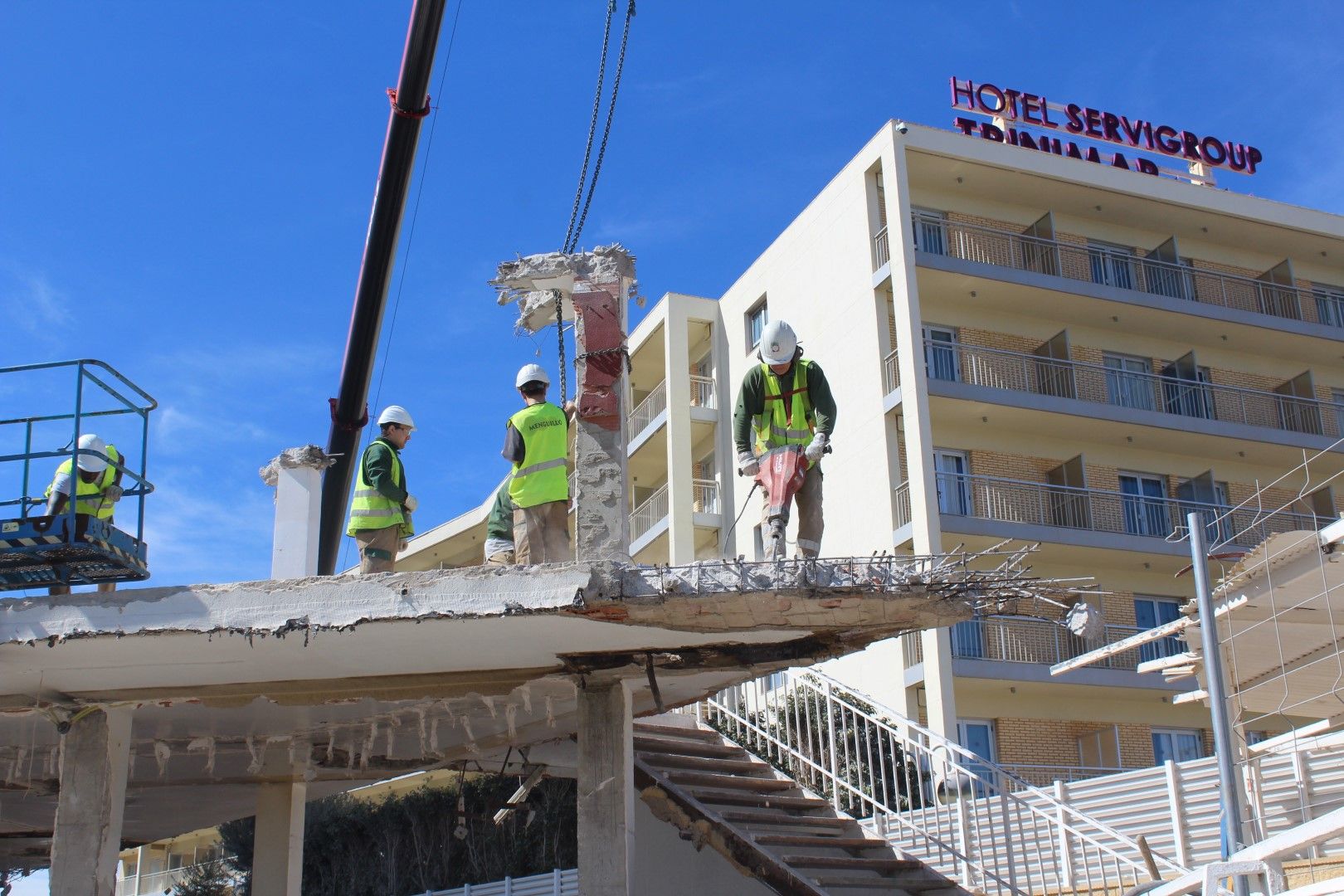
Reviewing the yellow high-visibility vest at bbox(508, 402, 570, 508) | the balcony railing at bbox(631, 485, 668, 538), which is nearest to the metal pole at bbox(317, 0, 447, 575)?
the yellow high-visibility vest at bbox(508, 402, 570, 508)

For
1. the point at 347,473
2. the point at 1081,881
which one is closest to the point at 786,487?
the point at 1081,881

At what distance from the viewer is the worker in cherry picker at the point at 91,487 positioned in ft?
35.3

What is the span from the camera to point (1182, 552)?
29.4 meters

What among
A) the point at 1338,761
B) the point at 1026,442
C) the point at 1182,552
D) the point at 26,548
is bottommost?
the point at 1338,761

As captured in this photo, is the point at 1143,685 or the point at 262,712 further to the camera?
the point at 1143,685

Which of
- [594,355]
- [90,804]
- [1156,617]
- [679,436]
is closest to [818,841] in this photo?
[594,355]

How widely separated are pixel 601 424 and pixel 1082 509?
70.5 ft

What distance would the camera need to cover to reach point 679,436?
3475 cm

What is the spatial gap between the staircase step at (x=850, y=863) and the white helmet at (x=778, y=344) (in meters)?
3.93

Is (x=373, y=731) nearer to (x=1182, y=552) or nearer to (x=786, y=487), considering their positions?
(x=786, y=487)

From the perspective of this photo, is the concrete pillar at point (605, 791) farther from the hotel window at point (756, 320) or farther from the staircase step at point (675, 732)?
the hotel window at point (756, 320)

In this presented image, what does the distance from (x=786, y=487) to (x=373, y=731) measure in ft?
14.6

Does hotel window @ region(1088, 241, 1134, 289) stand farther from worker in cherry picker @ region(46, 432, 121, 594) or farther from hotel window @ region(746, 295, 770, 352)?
worker in cherry picker @ region(46, 432, 121, 594)

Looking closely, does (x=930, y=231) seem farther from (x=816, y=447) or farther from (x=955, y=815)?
(x=816, y=447)
